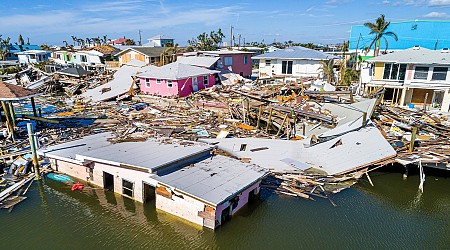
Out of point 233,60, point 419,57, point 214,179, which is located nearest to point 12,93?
point 214,179

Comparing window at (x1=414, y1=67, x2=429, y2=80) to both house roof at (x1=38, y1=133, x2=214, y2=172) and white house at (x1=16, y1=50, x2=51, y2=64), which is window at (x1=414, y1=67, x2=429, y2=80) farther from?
white house at (x1=16, y1=50, x2=51, y2=64)

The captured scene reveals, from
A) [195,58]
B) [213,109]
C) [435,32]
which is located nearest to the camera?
[213,109]

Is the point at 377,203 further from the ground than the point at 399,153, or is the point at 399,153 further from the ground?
the point at 399,153

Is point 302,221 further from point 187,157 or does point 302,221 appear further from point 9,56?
point 9,56

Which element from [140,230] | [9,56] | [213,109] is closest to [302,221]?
[140,230]

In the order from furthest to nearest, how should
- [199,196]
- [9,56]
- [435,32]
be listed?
[9,56], [435,32], [199,196]

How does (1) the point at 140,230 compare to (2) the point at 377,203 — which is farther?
(2) the point at 377,203

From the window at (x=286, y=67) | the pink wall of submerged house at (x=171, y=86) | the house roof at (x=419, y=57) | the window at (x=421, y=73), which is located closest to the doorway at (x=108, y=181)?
the pink wall of submerged house at (x=171, y=86)
